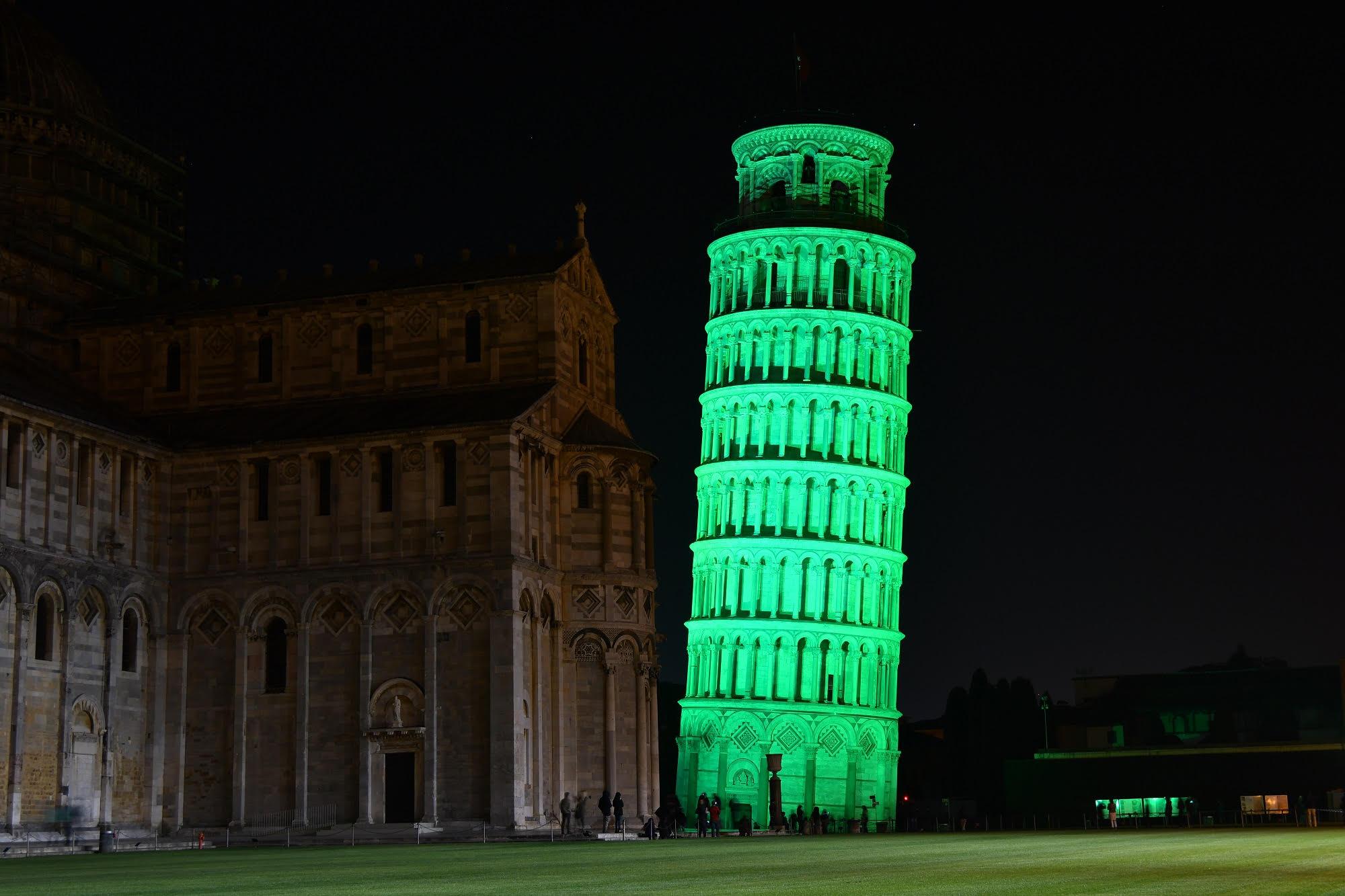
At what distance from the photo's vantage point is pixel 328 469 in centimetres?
5612

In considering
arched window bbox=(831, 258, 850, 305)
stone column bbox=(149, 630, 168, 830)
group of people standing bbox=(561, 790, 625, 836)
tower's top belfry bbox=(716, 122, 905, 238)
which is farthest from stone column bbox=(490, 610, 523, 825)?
tower's top belfry bbox=(716, 122, 905, 238)

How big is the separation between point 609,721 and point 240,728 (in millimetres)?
10829

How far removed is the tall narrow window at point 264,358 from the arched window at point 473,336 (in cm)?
668

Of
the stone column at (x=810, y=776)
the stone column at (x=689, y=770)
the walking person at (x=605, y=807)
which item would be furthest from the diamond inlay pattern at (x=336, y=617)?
the stone column at (x=810, y=776)

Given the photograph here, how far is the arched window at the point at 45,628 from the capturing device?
51.7 metres

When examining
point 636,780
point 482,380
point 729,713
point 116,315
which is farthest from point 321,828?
point 729,713

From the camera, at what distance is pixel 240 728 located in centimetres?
5503

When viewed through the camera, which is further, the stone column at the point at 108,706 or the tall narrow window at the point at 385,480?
the tall narrow window at the point at 385,480

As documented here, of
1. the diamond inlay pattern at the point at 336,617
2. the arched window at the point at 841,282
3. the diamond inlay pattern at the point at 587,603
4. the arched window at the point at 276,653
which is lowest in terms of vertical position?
the arched window at the point at 276,653

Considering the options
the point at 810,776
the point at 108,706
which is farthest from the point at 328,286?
the point at 810,776

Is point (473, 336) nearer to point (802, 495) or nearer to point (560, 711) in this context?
point (560, 711)

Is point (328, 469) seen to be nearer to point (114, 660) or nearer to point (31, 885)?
point (114, 660)

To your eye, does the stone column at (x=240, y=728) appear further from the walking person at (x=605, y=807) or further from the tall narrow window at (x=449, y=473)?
the walking person at (x=605, y=807)

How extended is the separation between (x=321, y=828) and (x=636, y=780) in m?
9.89
